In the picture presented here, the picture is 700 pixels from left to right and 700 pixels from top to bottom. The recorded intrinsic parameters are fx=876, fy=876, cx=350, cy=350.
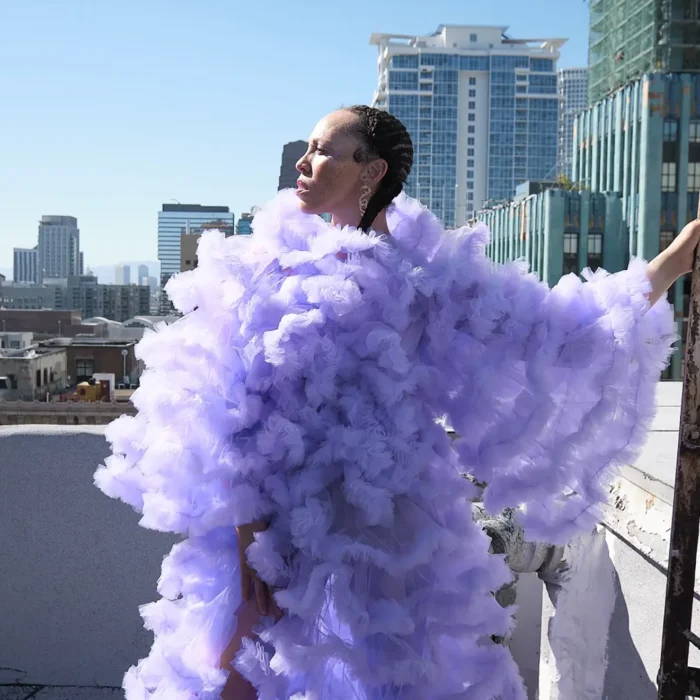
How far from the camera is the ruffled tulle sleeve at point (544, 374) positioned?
58.2 inches

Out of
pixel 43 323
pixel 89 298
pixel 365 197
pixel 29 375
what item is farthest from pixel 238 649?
pixel 89 298

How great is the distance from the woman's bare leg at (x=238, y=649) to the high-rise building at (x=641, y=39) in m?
30.0

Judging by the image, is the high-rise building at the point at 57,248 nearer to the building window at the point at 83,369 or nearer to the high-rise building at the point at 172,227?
the high-rise building at the point at 172,227

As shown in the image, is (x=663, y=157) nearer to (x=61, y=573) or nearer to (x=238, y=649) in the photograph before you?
(x=61, y=573)

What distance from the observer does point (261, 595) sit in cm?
140

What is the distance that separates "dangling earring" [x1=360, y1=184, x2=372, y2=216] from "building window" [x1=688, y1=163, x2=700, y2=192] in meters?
28.0

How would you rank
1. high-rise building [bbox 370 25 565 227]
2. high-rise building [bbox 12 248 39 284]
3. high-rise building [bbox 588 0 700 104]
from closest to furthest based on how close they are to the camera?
high-rise building [bbox 588 0 700 104]
high-rise building [bbox 370 25 565 227]
high-rise building [bbox 12 248 39 284]

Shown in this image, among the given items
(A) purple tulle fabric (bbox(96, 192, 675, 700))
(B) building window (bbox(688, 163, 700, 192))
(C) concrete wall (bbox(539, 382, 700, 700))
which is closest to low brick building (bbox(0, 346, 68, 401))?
(B) building window (bbox(688, 163, 700, 192))

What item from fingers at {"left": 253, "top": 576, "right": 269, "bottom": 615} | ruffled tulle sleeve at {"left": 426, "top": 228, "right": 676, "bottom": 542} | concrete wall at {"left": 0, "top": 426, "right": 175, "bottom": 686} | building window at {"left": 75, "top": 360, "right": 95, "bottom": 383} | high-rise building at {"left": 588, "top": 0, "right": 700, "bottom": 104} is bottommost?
building window at {"left": 75, "top": 360, "right": 95, "bottom": 383}

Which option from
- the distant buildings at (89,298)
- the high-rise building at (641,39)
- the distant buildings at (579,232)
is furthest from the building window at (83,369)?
the distant buildings at (89,298)

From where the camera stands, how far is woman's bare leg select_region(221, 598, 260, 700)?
142 cm

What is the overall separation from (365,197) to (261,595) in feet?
2.28

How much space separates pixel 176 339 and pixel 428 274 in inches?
17.3

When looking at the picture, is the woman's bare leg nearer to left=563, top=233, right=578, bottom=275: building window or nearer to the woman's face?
the woman's face
